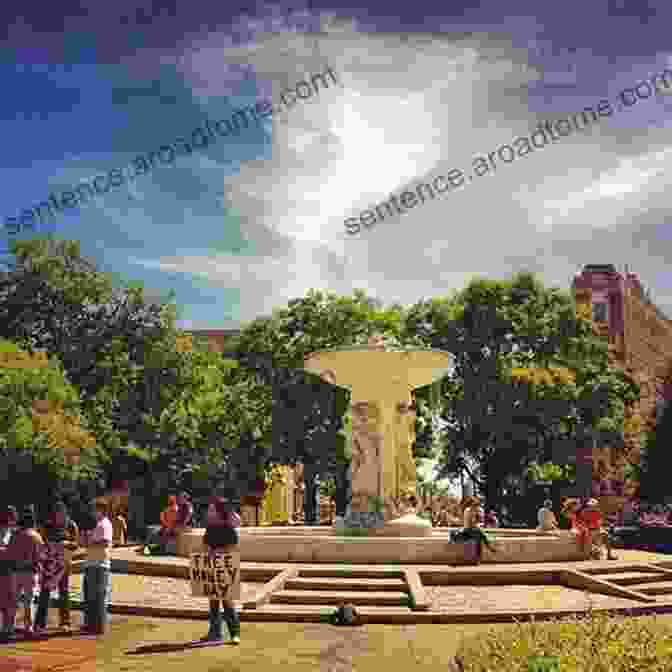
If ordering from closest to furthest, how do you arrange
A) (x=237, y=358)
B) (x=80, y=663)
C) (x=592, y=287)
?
(x=80, y=663) → (x=237, y=358) → (x=592, y=287)

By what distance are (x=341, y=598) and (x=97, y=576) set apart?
3917 mm

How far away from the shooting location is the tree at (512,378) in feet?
109

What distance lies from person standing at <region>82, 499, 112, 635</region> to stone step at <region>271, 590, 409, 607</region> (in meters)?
3.11

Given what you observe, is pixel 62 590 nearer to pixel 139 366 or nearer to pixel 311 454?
pixel 311 454

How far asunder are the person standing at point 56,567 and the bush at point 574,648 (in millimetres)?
5347

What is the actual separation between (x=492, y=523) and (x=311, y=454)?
10728 mm

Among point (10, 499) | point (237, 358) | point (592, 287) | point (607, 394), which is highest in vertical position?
point (592, 287)

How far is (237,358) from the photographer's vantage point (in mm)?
38219

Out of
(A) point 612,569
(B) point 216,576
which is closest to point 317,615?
(B) point 216,576

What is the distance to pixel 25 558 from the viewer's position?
9867 millimetres

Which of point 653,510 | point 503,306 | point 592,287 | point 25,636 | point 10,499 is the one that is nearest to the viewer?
point 25,636

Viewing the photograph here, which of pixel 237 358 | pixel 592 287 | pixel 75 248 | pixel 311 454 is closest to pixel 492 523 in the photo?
pixel 311 454

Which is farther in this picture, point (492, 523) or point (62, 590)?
point (492, 523)

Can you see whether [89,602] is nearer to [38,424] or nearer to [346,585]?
[346,585]
